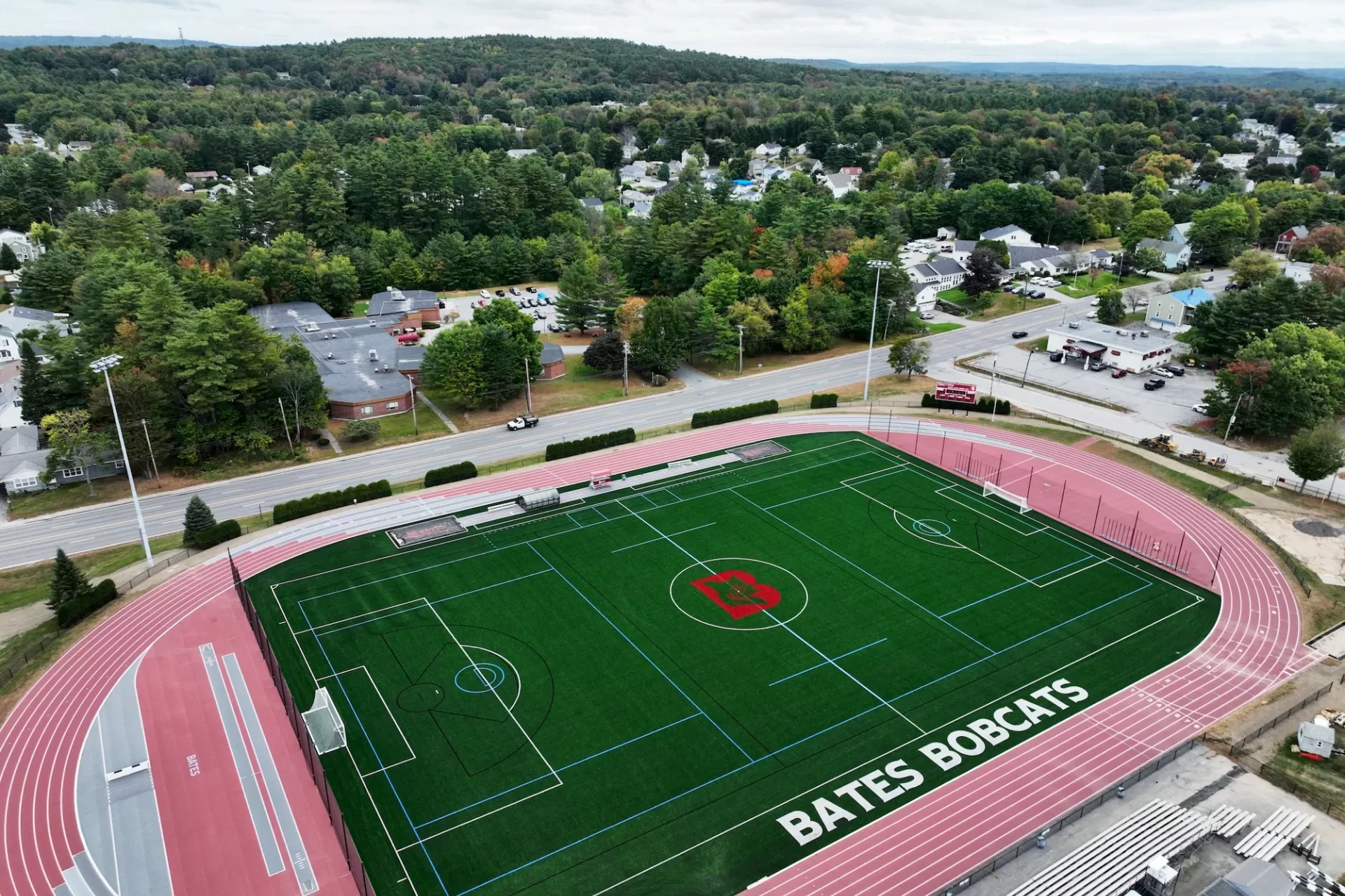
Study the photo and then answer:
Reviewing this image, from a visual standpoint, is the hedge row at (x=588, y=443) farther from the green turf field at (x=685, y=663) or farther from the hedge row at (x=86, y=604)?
the hedge row at (x=86, y=604)

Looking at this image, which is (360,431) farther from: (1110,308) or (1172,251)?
(1172,251)

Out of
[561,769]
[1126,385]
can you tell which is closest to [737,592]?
[561,769]

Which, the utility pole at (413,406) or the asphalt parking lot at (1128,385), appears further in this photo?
the asphalt parking lot at (1128,385)

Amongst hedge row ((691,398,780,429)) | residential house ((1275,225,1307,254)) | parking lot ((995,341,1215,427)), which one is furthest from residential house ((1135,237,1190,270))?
hedge row ((691,398,780,429))

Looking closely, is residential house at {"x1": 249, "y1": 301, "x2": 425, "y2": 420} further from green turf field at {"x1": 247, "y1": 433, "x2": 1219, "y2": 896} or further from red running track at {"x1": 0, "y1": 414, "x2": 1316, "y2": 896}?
green turf field at {"x1": 247, "y1": 433, "x2": 1219, "y2": 896}

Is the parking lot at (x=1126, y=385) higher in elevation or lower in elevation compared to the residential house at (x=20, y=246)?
lower

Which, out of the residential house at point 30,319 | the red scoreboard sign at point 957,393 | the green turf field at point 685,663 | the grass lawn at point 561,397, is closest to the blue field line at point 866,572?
the green turf field at point 685,663

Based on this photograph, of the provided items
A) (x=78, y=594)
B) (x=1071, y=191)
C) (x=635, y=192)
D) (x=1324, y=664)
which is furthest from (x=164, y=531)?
(x=1071, y=191)

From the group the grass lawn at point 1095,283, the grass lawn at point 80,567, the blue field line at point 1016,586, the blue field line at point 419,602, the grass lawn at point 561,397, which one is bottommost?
the grass lawn at point 80,567

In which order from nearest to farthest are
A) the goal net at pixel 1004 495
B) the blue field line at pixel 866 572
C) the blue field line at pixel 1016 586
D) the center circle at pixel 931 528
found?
1. the blue field line at pixel 866 572
2. the blue field line at pixel 1016 586
3. the center circle at pixel 931 528
4. the goal net at pixel 1004 495
